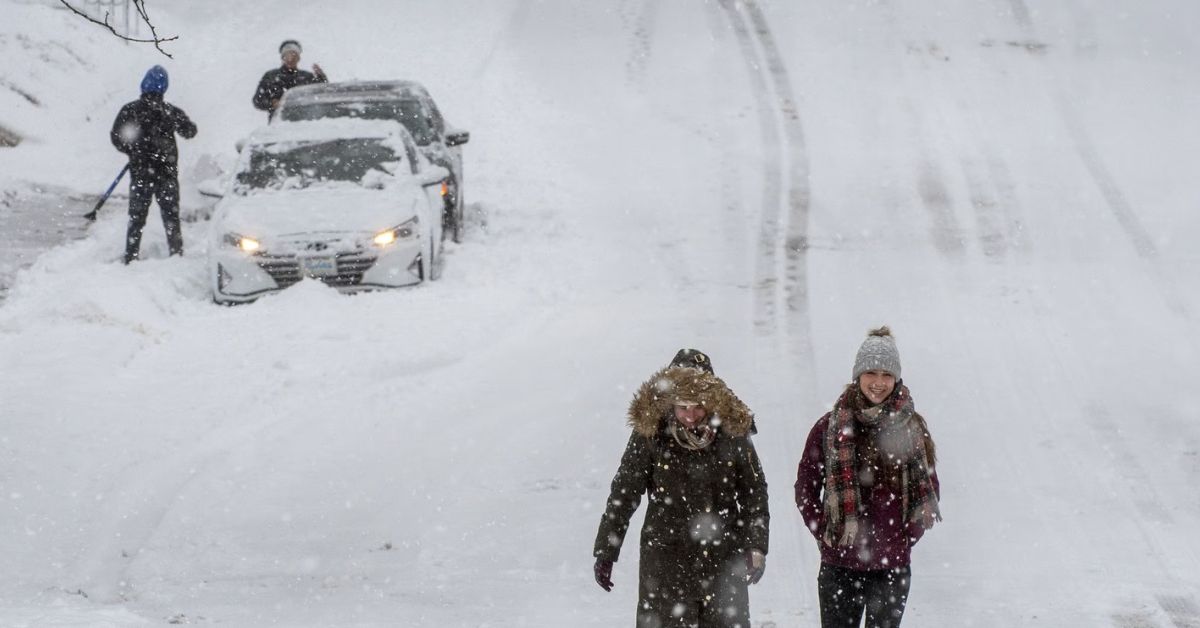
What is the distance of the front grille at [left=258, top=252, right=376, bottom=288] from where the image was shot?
39.6 ft

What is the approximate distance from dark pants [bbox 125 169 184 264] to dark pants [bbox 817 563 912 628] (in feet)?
30.2

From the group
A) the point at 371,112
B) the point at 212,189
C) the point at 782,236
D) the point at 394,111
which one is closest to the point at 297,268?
the point at 212,189

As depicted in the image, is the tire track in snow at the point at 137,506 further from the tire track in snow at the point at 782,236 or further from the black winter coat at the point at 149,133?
the black winter coat at the point at 149,133

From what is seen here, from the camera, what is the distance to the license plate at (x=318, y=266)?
12.1 meters

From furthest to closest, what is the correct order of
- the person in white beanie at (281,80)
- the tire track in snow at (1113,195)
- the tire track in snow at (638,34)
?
the tire track in snow at (638,34) → the person in white beanie at (281,80) → the tire track in snow at (1113,195)

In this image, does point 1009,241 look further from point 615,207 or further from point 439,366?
point 439,366

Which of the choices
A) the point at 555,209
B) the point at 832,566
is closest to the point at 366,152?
the point at 555,209

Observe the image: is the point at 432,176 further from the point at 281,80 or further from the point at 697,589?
the point at 697,589

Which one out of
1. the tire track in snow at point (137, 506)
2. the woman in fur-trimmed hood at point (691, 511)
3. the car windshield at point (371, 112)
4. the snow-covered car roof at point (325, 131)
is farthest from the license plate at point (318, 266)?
the woman in fur-trimmed hood at point (691, 511)

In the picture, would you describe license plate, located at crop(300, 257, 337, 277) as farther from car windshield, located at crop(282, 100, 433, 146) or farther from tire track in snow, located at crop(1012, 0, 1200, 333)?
tire track in snow, located at crop(1012, 0, 1200, 333)

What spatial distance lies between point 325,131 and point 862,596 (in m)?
9.29

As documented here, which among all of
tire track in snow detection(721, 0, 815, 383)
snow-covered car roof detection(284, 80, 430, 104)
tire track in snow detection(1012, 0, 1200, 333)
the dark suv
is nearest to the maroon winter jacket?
tire track in snow detection(721, 0, 815, 383)

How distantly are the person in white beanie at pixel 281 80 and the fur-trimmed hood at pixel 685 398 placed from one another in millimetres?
11580

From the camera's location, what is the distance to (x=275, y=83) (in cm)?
1652
